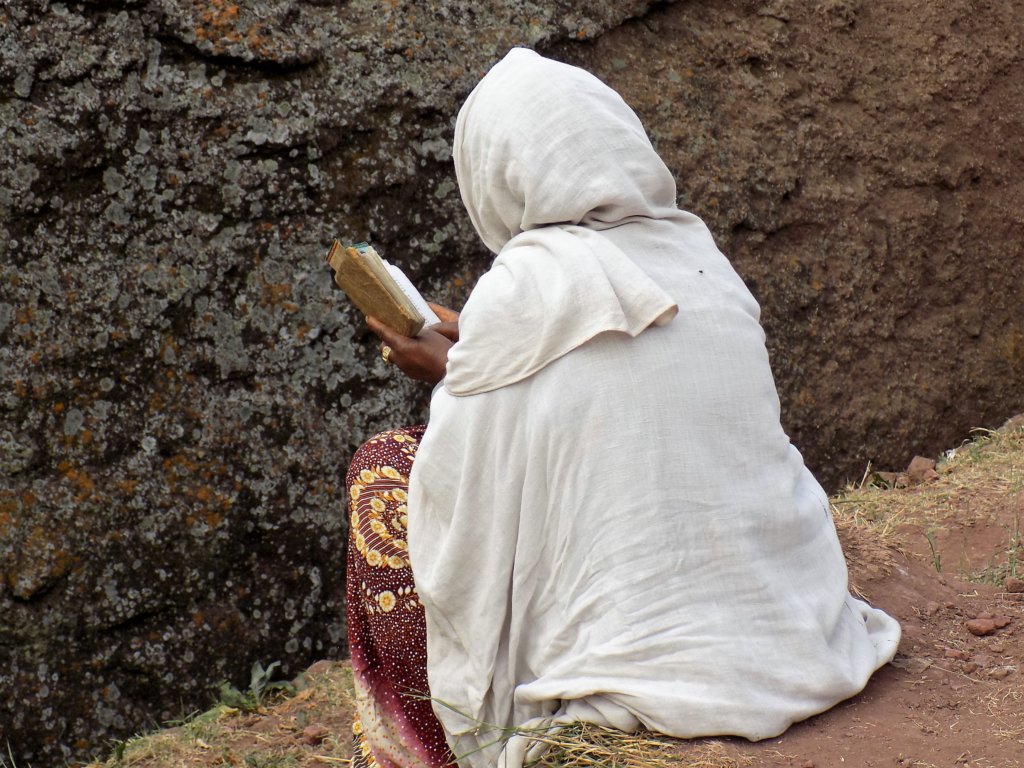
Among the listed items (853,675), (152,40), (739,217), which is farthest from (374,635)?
(739,217)

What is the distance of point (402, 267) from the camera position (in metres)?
3.94

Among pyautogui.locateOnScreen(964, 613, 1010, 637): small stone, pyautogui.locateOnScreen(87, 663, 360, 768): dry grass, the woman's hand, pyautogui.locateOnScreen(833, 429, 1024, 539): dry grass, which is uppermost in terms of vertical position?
the woman's hand

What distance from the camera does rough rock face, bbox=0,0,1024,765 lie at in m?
3.46

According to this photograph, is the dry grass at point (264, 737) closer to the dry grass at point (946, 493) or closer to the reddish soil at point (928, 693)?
the reddish soil at point (928, 693)

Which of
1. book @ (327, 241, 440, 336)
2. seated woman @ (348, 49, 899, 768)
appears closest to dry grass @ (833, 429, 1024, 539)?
seated woman @ (348, 49, 899, 768)

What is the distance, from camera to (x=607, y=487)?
2287 mm

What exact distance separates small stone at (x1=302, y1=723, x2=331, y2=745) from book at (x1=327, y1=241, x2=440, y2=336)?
4.27 feet

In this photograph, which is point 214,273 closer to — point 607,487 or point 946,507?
point 607,487

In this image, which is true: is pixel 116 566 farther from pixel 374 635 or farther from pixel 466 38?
pixel 466 38

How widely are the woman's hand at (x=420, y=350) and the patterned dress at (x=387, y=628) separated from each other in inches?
8.3

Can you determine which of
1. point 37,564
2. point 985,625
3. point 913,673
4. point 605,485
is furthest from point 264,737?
point 985,625

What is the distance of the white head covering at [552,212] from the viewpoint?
2287mm

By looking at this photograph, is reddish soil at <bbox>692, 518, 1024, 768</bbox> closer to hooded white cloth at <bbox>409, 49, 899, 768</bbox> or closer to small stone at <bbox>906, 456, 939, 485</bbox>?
hooded white cloth at <bbox>409, 49, 899, 768</bbox>

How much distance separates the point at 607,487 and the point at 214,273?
182 cm
